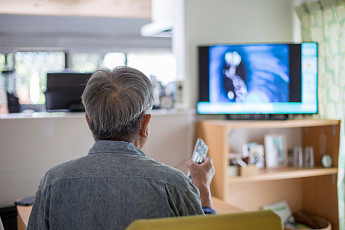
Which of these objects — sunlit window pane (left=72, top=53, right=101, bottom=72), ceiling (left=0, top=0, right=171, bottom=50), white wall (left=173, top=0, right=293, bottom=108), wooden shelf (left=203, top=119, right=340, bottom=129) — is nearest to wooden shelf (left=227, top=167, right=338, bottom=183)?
wooden shelf (left=203, top=119, right=340, bottom=129)

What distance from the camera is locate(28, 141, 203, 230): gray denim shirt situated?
124cm

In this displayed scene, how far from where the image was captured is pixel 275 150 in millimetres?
3270

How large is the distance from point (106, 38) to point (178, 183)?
24.2 ft

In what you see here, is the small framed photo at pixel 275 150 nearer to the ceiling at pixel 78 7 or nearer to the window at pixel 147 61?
the ceiling at pixel 78 7

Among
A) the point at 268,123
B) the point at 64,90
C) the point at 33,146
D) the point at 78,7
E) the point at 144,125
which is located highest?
the point at 78,7

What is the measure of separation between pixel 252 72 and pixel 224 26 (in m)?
0.46

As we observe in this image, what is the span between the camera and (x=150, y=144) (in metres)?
2.93

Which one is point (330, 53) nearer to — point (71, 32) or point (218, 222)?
point (218, 222)

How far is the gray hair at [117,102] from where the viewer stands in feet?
4.29

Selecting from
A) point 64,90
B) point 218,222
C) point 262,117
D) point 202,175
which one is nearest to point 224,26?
point 262,117

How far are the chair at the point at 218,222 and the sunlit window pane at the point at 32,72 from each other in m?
Answer: 7.07

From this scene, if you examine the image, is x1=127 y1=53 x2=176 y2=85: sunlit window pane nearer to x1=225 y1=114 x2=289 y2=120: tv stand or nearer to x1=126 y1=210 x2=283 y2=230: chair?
x1=225 y1=114 x2=289 y2=120: tv stand

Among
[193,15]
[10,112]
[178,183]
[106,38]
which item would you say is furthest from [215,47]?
[106,38]

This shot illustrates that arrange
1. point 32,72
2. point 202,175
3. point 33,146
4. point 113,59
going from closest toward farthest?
point 202,175, point 33,146, point 32,72, point 113,59
